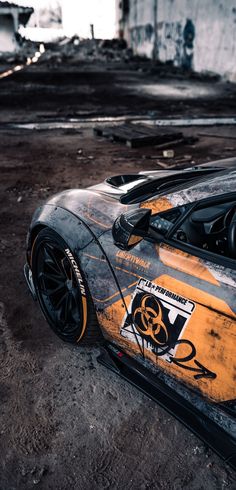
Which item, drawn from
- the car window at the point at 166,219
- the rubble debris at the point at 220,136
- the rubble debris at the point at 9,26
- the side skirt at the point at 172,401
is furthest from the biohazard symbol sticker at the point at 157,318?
the rubble debris at the point at 9,26

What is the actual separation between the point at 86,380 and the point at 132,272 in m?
1.06

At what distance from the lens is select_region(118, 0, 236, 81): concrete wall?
2016 centimetres

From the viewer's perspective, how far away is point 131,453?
2.65 m

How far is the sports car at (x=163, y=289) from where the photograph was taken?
223cm

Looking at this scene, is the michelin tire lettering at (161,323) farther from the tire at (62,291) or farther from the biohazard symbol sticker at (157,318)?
the tire at (62,291)

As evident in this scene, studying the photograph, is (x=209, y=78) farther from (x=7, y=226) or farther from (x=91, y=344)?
(x=91, y=344)

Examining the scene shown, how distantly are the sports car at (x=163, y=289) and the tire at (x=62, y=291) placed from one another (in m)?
0.01

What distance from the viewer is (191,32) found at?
23609 mm

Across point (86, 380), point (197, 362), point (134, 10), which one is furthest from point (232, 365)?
point (134, 10)

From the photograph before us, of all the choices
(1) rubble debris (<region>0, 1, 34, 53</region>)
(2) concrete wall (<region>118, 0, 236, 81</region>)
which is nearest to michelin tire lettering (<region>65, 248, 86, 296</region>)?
(2) concrete wall (<region>118, 0, 236, 81</region>)

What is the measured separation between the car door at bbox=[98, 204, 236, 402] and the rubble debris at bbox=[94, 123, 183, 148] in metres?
7.29

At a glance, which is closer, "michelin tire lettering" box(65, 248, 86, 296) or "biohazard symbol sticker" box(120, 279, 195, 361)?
"biohazard symbol sticker" box(120, 279, 195, 361)

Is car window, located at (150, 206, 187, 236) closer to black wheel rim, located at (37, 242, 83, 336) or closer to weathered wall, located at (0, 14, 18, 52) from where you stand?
black wheel rim, located at (37, 242, 83, 336)

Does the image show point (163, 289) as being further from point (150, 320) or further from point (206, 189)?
point (206, 189)
